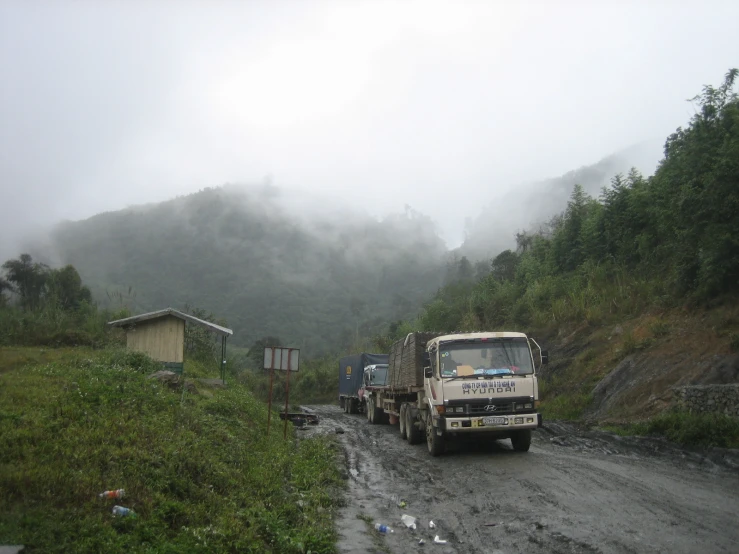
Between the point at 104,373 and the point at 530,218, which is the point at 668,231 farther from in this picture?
the point at 530,218

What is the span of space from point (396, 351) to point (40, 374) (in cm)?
1019

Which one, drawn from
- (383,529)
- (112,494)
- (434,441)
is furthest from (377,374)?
(112,494)

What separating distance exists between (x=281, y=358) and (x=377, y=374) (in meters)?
12.1

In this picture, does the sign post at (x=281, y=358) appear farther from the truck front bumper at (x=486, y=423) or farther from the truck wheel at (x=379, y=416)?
the truck wheel at (x=379, y=416)

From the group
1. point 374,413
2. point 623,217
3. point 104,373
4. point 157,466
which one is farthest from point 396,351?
point 623,217

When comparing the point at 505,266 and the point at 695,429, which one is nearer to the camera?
the point at 695,429

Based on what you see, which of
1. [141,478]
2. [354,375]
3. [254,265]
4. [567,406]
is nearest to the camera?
[141,478]

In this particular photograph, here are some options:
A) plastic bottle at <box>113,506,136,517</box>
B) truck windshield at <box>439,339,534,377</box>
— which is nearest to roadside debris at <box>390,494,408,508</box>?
truck windshield at <box>439,339,534,377</box>

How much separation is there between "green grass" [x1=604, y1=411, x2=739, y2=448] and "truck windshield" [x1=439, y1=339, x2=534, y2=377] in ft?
12.3

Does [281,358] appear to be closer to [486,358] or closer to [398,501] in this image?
[486,358]

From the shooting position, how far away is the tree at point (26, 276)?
4016 cm

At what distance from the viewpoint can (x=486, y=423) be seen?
11875 mm

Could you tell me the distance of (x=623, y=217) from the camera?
98.7 ft

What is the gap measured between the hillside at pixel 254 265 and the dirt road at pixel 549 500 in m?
70.2
